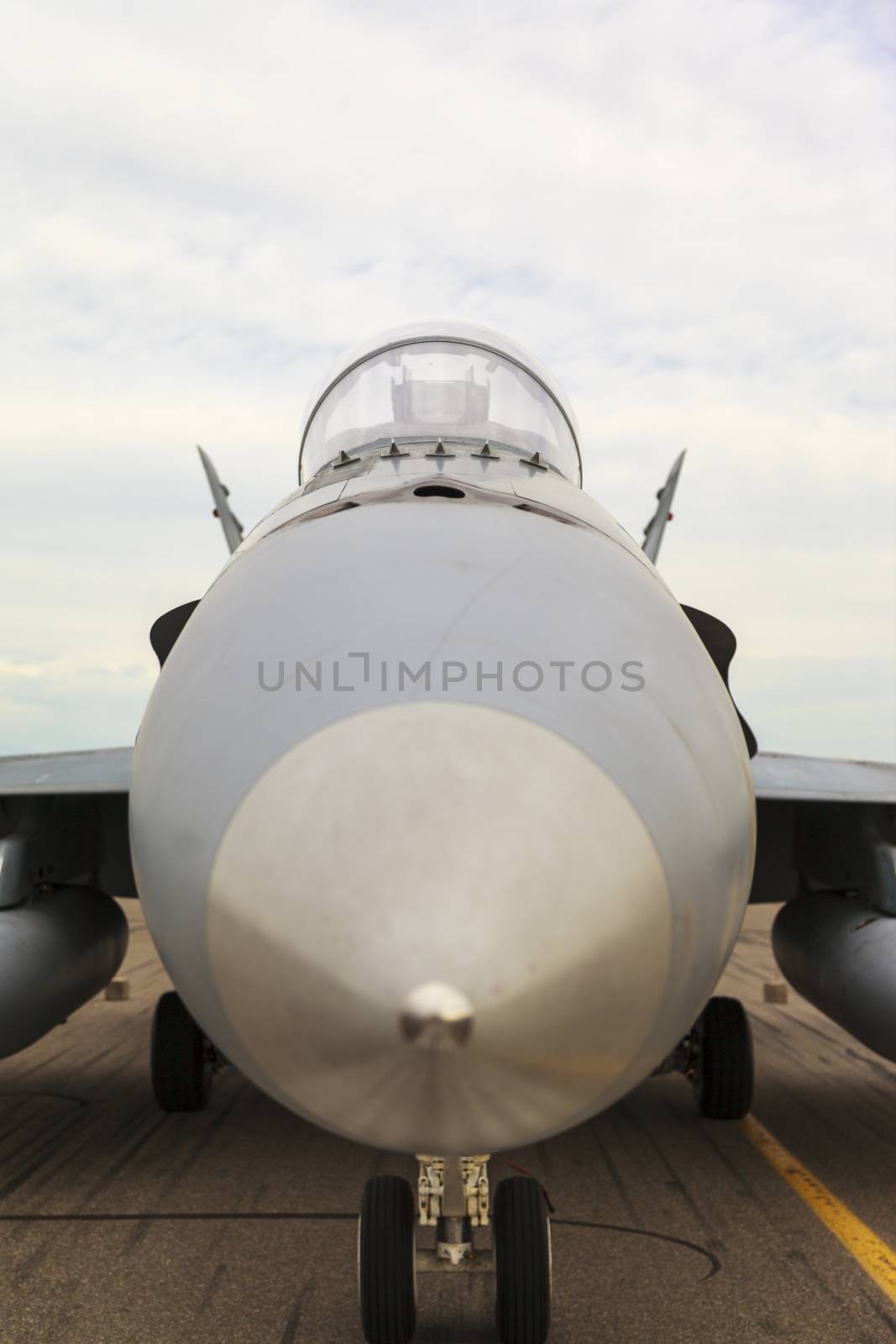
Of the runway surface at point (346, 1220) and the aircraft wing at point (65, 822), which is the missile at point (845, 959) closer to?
the runway surface at point (346, 1220)

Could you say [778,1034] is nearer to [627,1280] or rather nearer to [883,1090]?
[883,1090]

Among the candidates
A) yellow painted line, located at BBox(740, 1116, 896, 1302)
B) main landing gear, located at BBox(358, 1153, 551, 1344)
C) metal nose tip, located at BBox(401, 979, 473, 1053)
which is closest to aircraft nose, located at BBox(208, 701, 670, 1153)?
metal nose tip, located at BBox(401, 979, 473, 1053)

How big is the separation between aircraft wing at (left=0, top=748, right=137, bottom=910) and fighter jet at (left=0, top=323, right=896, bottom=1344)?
8.26ft

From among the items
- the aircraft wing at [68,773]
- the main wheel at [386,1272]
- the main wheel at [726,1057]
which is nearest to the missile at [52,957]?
the aircraft wing at [68,773]

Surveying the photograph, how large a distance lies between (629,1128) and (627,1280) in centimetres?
229

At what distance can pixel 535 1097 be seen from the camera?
6.83 ft

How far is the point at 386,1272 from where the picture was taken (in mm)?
3340

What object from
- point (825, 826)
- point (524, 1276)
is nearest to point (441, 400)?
point (524, 1276)

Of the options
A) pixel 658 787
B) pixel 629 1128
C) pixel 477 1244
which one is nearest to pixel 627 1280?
pixel 477 1244

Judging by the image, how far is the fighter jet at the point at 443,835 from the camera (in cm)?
193

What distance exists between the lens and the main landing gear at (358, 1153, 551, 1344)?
3.31m

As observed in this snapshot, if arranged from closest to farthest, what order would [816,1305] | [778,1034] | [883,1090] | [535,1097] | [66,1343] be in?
[535,1097], [66,1343], [816,1305], [883,1090], [778,1034]

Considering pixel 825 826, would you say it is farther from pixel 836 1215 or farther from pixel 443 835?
pixel 443 835

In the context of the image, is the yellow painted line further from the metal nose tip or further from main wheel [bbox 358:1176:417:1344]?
the metal nose tip
